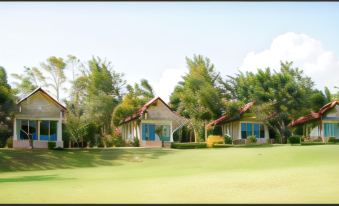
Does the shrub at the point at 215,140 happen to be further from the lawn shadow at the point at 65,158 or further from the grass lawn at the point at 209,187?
the grass lawn at the point at 209,187

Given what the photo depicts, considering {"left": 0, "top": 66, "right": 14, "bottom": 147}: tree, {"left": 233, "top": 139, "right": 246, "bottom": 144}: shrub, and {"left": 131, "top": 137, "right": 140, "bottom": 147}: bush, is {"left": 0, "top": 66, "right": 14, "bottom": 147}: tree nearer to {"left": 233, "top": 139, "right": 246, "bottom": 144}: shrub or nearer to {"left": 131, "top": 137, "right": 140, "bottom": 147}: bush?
Result: {"left": 131, "top": 137, "right": 140, "bottom": 147}: bush

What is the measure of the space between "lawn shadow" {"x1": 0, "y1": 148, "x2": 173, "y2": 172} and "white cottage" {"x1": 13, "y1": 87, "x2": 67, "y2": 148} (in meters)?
3.64

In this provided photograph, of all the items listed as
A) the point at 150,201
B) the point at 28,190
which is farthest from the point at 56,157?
the point at 150,201

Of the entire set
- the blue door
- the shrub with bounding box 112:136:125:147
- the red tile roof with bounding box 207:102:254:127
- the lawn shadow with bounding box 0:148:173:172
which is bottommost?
the lawn shadow with bounding box 0:148:173:172

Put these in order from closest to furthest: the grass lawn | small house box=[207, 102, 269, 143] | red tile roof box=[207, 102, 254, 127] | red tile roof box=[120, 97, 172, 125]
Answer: the grass lawn < red tile roof box=[120, 97, 172, 125] < red tile roof box=[207, 102, 254, 127] < small house box=[207, 102, 269, 143]

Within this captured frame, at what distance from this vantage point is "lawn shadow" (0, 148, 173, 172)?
31641mm

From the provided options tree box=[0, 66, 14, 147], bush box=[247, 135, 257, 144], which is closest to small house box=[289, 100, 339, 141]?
bush box=[247, 135, 257, 144]

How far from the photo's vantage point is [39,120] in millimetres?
42438

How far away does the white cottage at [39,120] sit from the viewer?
136ft

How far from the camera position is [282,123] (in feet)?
170

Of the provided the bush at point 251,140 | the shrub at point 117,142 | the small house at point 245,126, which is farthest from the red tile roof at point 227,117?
the shrub at point 117,142

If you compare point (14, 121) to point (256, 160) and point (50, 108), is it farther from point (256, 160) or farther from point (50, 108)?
point (256, 160)

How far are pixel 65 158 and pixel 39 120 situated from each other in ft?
30.6

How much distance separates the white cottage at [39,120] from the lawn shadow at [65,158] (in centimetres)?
364
